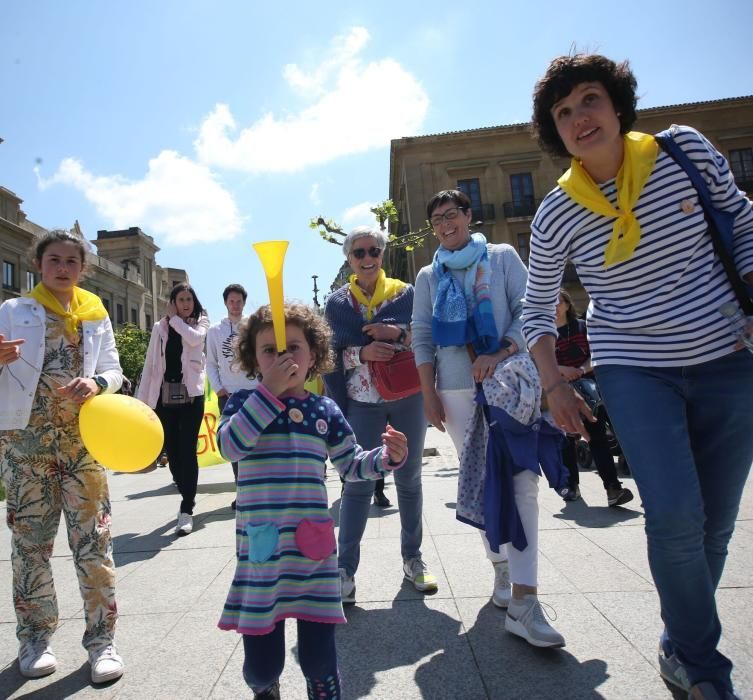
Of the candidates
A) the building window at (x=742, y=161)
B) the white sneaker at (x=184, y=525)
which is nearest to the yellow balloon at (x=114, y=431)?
the white sneaker at (x=184, y=525)

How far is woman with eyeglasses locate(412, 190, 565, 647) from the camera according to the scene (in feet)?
8.35

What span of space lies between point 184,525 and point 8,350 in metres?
2.75

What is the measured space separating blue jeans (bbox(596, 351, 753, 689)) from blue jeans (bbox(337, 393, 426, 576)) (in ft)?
4.47

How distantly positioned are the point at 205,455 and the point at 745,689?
234 inches

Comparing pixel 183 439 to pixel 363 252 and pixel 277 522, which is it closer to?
pixel 363 252

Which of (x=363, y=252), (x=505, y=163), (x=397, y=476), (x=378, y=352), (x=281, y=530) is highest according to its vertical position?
(x=505, y=163)

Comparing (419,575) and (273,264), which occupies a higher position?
(273,264)

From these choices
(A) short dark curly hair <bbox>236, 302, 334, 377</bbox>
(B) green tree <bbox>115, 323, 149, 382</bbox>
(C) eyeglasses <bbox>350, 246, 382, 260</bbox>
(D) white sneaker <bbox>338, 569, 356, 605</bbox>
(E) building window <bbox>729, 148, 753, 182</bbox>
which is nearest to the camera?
(A) short dark curly hair <bbox>236, 302, 334, 377</bbox>

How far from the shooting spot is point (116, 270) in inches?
2087

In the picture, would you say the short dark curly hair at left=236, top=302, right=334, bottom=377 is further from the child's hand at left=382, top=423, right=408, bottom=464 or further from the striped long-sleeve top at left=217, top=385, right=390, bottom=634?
the child's hand at left=382, top=423, right=408, bottom=464

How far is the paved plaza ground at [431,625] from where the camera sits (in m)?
2.03

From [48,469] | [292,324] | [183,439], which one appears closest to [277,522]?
[292,324]

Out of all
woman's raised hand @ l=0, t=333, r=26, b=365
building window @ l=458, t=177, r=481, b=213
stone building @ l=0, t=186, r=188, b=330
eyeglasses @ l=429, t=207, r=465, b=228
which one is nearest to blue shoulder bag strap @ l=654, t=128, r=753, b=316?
eyeglasses @ l=429, t=207, r=465, b=228

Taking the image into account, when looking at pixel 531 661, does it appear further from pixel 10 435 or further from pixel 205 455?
pixel 205 455
